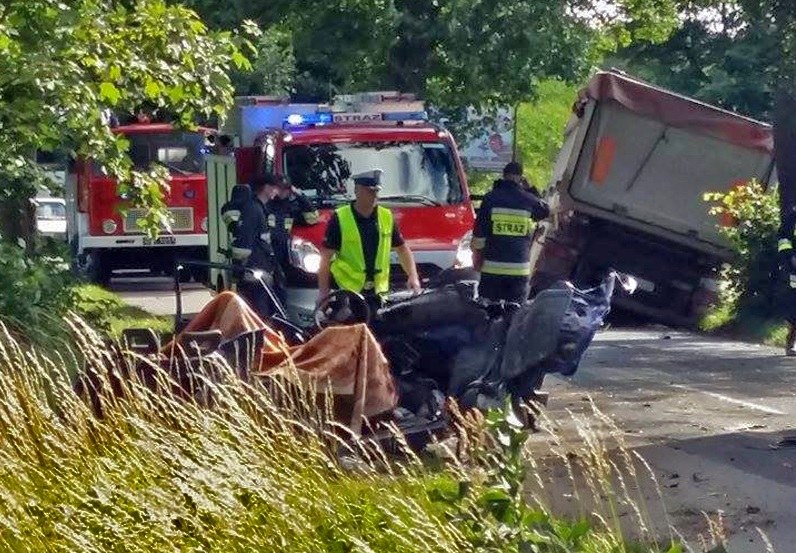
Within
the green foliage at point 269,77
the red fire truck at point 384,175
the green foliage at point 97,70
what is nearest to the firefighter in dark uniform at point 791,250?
the red fire truck at point 384,175

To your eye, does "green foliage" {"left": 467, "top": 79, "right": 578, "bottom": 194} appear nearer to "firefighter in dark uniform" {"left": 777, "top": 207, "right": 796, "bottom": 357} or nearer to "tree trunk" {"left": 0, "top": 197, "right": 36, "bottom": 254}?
"firefighter in dark uniform" {"left": 777, "top": 207, "right": 796, "bottom": 357}

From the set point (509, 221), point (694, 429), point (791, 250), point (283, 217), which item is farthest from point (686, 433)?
point (791, 250)

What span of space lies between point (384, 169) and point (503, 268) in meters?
3.38

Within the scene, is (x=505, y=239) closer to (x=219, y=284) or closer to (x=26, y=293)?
(x=26, y=293)

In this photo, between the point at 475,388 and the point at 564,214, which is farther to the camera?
the point at 564,214

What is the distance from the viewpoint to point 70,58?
1158 centimetres

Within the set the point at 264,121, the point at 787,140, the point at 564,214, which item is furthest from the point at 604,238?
the point at 264,121

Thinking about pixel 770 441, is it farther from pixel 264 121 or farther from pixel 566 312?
pixel 264 121

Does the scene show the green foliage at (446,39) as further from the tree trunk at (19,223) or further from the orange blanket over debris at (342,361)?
the orange blanket over debris at (342,361)

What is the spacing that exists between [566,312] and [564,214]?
11.7m

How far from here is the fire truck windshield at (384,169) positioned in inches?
651

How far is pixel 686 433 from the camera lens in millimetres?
11742

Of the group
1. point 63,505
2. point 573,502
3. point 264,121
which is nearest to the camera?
point 63,505

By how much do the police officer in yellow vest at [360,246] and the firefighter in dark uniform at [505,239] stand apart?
2136 millimetres
